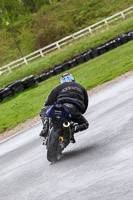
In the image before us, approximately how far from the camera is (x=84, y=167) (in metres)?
6.30

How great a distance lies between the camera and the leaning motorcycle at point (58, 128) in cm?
710

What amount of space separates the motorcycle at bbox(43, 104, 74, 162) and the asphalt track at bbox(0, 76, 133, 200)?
327 millimetres

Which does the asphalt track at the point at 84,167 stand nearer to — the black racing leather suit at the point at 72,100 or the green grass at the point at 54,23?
the black racing leather suit at the point at 72,100

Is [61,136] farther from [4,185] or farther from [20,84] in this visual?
[20,84]

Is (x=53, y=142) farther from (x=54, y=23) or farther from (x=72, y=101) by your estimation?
(x=54, y=23)

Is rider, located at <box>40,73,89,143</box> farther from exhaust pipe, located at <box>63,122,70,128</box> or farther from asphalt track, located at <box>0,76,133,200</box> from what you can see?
asphalt track, located at <box>0,76,133,200</box>

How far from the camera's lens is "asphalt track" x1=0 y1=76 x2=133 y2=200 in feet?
16.7

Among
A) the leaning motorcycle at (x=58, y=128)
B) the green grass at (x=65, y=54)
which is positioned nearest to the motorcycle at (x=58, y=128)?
the leaning motorcycle at (x=58, y=128)

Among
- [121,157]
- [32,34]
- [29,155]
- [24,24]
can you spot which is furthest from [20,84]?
[24,24]

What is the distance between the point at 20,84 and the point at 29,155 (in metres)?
16.4

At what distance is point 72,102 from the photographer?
7.68 metres

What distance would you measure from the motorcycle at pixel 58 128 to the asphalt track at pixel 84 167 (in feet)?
1.07

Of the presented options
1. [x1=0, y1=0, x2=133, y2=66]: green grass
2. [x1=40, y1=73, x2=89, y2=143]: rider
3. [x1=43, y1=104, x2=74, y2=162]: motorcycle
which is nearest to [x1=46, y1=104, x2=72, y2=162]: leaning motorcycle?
[x1=43, y1=104, x2=74, y2=162]: motorcycle

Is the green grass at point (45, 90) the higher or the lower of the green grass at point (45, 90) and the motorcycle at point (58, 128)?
the lower
